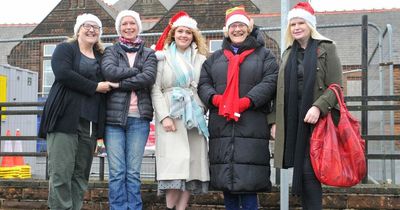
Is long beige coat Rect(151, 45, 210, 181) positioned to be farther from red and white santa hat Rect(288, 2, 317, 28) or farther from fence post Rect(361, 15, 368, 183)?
fence post Rect(361, 15, 368, 183)

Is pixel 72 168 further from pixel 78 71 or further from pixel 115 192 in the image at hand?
pixel 78 71

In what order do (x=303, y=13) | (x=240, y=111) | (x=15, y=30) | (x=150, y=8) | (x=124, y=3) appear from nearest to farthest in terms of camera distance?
(x=303, y=13)
(x=240, y=111)
(x=15, y=30)
(x=150, y=8)
(x=124, y=3)

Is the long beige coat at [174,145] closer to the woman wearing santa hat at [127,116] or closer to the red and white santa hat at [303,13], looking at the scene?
the woman wearing santa hat at [127,116]

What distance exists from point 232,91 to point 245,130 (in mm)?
364

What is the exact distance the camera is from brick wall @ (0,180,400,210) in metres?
5.49

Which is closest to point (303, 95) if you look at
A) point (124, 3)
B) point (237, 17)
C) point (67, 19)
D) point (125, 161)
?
point (237, 17)

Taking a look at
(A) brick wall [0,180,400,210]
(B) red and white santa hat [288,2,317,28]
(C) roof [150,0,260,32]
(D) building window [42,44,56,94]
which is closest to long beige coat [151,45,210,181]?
→ (B) red and white santa hat [288,2,317,28]

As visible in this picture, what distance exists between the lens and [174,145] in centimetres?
473

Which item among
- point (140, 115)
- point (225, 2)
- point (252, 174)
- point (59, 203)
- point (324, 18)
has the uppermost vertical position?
point (225, 2)

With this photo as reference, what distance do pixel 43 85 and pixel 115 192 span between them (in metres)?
6.21

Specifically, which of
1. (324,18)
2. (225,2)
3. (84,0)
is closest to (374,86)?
(324,18)

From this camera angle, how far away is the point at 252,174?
14.5 feet

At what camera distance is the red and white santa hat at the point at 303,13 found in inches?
167

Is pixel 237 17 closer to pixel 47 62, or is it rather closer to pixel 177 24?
pixel 177 24
